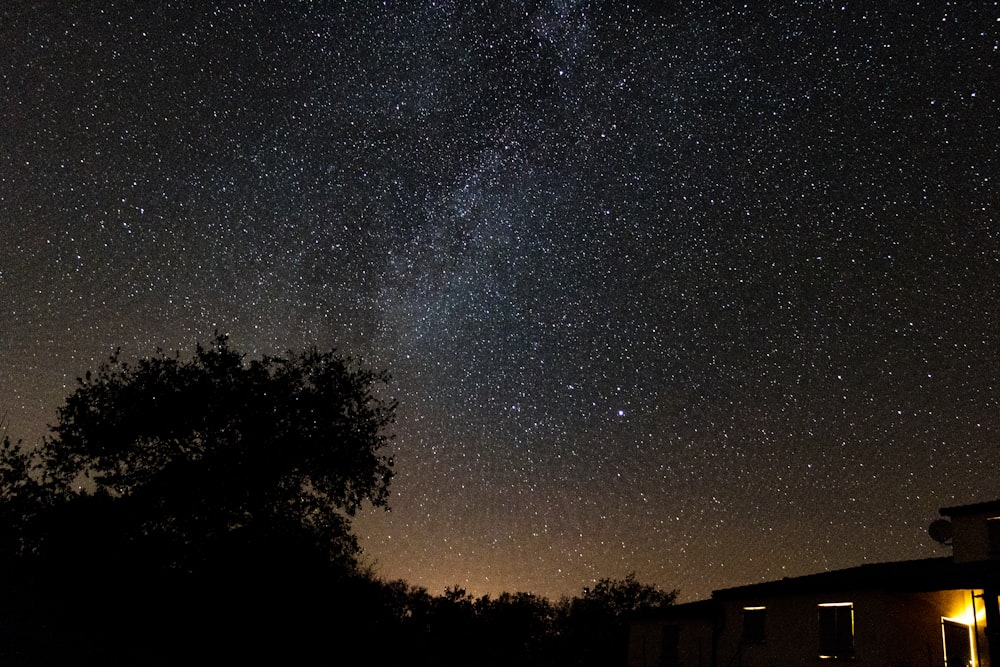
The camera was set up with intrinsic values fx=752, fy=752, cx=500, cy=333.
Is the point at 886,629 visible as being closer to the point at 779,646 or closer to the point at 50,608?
the point at 779,646

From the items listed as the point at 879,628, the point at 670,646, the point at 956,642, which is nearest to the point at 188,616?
the point at 670,646

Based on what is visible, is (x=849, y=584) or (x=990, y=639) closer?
(x=990, y=639)

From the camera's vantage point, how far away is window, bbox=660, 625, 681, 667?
82.9ft

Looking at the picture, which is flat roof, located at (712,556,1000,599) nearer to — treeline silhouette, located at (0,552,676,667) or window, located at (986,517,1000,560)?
window, located at (986,517,1000,560)

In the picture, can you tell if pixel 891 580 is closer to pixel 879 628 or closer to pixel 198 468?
pixel 879 628

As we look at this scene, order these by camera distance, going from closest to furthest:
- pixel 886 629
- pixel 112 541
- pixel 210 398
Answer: pixel 886 629 < pixel 112 541 < pixel 210 398

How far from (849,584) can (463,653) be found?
1417 inches

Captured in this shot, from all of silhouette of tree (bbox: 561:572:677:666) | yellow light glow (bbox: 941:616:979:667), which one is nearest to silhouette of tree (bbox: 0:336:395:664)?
yellow light glow (bbox: 941:616:979:667)

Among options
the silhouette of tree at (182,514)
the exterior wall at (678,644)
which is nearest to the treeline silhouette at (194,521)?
the silhouette of tree at (182,514)

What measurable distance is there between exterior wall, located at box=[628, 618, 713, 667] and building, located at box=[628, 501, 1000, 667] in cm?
184

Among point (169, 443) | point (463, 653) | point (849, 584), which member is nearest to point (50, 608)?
point (169, 443)

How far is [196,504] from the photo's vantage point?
967 inches

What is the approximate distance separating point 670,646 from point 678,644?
1.79 feet

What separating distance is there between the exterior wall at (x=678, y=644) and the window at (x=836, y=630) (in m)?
4.90
